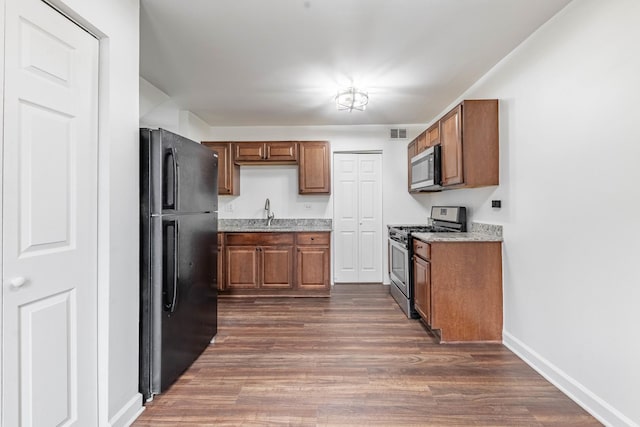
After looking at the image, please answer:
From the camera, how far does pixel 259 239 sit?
4191 mm

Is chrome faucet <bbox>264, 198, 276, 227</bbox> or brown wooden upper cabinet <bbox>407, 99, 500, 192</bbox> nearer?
brown wooden upper cabinet <bbox>407, 99, 500, 192</bbox>

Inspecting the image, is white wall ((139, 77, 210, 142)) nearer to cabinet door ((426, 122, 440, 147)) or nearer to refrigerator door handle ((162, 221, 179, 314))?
refrigerator door handle ((162, 221, 179, 314))

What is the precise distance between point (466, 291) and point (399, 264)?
3.57 feet

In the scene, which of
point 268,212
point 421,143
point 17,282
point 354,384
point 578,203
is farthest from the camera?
point 268,212

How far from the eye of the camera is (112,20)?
5.45ft

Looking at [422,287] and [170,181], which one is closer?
[170,181]

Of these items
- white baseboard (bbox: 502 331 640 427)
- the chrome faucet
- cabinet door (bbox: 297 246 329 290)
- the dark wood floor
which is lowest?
the dark wood floor

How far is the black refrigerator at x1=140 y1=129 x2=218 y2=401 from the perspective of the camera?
1.89 meters

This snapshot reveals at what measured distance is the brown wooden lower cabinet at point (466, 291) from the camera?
2756 mm

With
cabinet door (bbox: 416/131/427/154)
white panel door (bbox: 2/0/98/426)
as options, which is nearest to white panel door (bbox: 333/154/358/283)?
cabinet door (bbox: 416/131/427/154)

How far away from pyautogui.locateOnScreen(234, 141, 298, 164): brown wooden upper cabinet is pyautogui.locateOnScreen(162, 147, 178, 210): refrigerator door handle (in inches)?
101

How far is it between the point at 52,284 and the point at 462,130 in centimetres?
301

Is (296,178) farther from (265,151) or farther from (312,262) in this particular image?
→ (312,262)

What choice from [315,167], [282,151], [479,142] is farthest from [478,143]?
[282,151]
